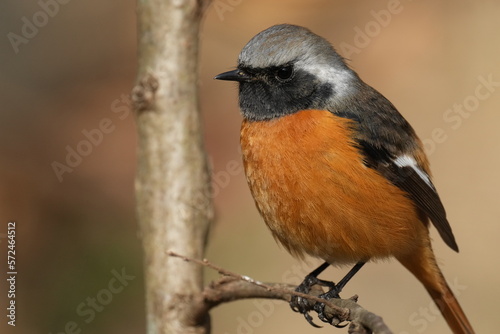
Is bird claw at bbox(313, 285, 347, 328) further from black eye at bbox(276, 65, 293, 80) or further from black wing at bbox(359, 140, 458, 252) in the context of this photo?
black eye at bbox(276, 65, 293, 80)

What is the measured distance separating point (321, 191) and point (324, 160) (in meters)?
0.20

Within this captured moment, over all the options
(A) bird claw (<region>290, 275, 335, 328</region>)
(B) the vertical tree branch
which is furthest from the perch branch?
Answer: (A) bird claw (<region>290, 275, 335, 328</region>)

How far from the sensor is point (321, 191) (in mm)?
3898

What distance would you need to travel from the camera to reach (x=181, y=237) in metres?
2.52

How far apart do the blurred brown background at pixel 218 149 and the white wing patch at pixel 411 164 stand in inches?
65.9

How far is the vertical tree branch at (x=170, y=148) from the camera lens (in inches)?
98.0

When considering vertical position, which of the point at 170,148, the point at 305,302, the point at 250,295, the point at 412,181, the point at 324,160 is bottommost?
the point at 305,302

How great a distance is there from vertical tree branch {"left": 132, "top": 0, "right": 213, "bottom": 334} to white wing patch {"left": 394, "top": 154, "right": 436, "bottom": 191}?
2265 mm

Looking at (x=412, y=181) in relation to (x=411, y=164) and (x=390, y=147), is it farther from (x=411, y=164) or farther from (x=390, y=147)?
(x=390, y=147)

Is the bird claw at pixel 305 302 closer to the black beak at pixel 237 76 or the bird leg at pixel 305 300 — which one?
the bird leg at pixel 305 300

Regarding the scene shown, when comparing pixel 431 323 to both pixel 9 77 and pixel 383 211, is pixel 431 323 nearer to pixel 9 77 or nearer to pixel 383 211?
pixel 383 211

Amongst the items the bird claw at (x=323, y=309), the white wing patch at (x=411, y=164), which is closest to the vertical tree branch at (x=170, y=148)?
the bird claw at (x=323, y=309)

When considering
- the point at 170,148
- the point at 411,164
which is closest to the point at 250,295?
the point at 170,148

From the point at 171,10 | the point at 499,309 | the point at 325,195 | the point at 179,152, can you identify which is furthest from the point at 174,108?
the point at 499,309
